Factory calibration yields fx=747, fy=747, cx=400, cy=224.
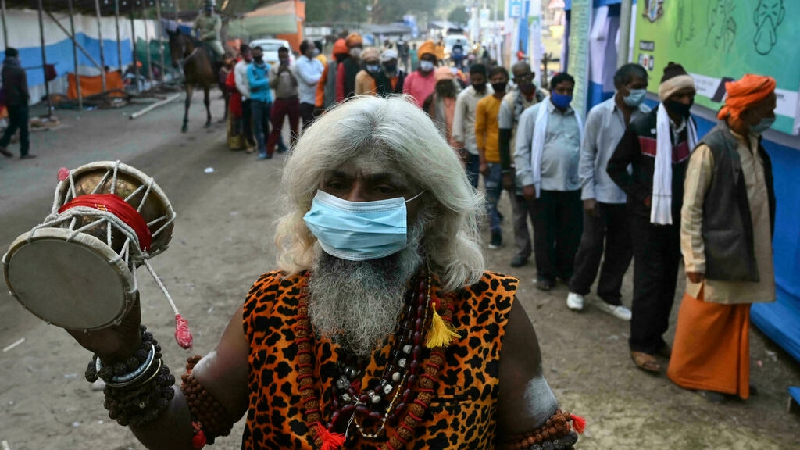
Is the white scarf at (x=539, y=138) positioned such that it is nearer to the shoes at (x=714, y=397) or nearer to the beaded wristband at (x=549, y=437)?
the shoes at (x=714, y=397)

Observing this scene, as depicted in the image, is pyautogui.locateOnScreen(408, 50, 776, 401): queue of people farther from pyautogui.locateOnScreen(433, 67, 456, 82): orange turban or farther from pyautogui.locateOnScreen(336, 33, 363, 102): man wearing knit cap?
pyautogui.locateOnScreen(336, 33, 363, 102): man wearing knit cap

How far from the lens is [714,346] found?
429 cm

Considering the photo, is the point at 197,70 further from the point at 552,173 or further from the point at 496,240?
the point at 552,173

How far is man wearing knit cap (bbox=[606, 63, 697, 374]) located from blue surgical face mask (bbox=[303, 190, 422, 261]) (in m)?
2.89

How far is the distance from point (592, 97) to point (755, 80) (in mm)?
6877

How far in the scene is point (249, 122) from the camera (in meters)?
13.2

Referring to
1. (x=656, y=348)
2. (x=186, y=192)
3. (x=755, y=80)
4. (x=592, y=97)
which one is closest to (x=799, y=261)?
(x=656, y=348)

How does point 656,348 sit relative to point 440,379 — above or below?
below

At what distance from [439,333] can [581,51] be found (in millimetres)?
9666

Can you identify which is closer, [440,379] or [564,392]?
[440,379]

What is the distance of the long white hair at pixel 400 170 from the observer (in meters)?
1.90

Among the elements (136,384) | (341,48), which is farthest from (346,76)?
(136,384)

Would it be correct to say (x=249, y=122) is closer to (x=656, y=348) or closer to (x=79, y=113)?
(x=79, y=113)


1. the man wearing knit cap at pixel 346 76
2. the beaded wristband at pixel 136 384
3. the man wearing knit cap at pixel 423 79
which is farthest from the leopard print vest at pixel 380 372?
the man wearing knit cap at pixel 346 76
